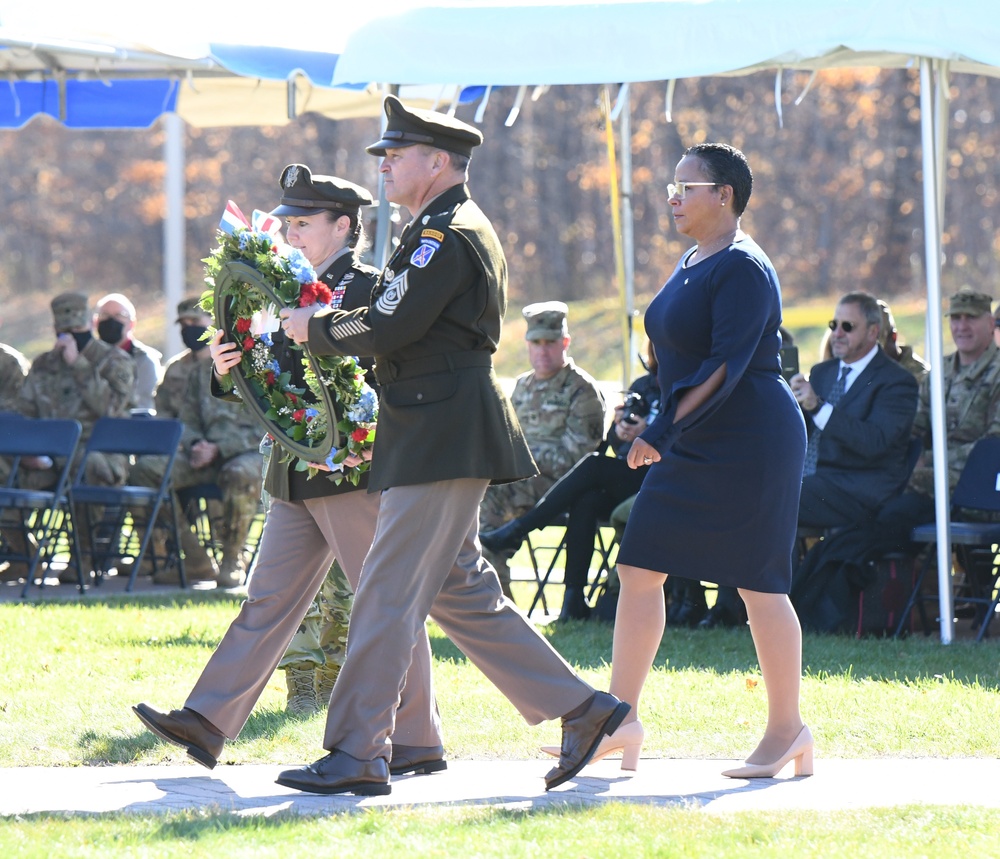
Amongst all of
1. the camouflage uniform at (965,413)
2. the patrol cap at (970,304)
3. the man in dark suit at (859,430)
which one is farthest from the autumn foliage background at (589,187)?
the man in dark suit at (859,430)

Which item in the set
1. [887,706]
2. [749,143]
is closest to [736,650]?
[887,706]

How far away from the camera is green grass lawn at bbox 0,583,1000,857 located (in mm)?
4445

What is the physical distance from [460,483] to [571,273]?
37.0 meters

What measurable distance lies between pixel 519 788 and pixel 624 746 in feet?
1.19

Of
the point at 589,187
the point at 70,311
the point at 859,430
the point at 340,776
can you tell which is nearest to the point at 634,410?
the point at 859,430

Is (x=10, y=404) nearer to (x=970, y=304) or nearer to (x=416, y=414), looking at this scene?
(x=970, y=304)

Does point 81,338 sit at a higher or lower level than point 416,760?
higher

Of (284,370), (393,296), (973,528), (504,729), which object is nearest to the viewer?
(393,296)

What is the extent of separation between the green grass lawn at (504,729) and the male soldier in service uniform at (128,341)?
2.72 meters

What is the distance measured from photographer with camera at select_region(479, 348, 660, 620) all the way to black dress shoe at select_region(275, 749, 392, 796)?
446 centimetres

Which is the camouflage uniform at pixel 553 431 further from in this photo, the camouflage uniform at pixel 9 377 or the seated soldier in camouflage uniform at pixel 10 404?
the camouflage uniform at pixel 9 377

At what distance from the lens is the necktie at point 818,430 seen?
9.10 metres

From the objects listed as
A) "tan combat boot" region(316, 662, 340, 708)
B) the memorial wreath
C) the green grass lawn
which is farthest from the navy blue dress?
"tan combat boot" region(316, 662, 340, 708)

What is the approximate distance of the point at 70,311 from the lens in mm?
→ 11891
